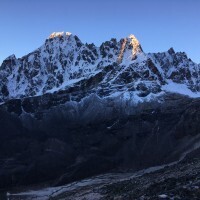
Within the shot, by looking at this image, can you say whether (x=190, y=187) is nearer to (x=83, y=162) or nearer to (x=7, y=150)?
(x=83, y=162)

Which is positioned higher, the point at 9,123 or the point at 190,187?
the point at 9,123

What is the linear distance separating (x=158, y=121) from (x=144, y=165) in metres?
35.5

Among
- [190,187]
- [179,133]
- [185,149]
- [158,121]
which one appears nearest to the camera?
[190,187]

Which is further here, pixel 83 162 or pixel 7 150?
pixel 7 150

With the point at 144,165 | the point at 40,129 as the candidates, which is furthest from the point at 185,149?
the point at 40,129

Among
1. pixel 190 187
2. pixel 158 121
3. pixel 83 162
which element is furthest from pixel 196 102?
Answer: pixel 190 187

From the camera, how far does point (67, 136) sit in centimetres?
18862

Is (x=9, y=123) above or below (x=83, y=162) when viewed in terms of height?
above

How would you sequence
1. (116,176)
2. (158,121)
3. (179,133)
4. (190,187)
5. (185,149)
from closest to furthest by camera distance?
(190,187) < (116,176) < (185,149) < (179,133) < (158,121)

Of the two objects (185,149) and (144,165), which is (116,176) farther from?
(185,149)

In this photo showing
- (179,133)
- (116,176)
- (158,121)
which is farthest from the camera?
(158,121)

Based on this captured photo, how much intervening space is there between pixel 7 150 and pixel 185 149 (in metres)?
59.7

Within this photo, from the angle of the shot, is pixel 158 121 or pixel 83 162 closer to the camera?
pixel 83 162

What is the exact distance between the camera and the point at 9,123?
19800cm
